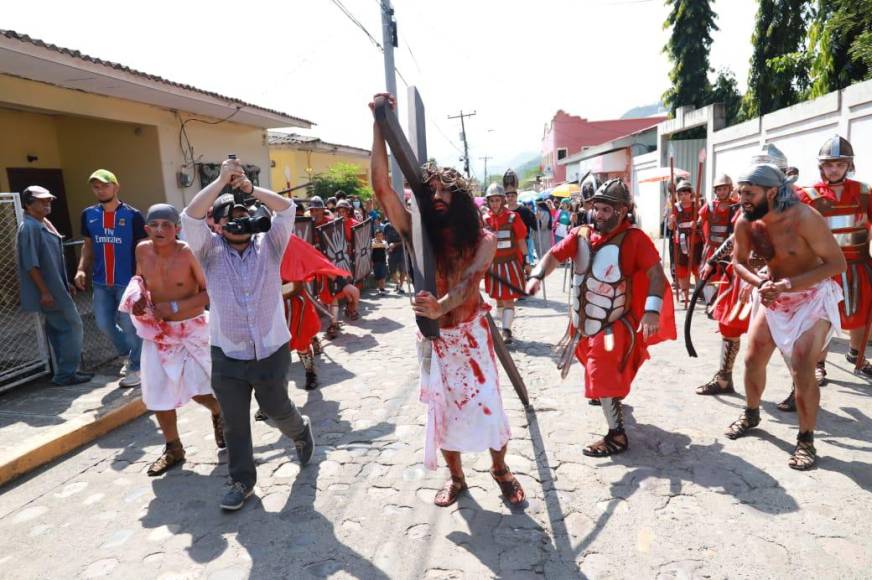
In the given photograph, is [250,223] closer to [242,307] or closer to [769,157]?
[242,307]

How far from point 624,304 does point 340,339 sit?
179 inches

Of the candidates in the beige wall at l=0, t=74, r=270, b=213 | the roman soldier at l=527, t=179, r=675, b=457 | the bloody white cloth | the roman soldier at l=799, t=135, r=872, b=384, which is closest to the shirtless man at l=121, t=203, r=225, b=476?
the bloody white cloth

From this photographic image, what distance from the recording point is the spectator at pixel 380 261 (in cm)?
1130

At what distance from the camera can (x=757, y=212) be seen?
3518 mm

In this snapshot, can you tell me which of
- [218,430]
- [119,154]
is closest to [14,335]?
[119,154]

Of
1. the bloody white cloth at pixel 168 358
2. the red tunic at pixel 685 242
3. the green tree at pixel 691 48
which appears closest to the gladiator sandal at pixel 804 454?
the bloody white cloth at pixel 168 358

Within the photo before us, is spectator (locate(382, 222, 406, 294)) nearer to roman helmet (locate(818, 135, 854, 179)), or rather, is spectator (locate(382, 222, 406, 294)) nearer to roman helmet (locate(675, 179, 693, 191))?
roman helmet (locate(675, 179, 693, 191))

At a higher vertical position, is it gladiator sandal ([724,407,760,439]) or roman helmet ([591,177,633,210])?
roman helmet ([591,177,633,210])

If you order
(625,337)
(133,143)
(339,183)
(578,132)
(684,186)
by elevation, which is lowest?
(625,337)

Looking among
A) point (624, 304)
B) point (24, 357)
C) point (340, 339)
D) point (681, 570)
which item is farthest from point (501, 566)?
point (24, 357)

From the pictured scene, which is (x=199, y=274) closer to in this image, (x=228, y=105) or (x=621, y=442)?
(x=621, y=442)

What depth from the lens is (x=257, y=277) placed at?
325cm

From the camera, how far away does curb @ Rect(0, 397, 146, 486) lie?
3.89 metres

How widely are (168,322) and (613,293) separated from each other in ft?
9.73
